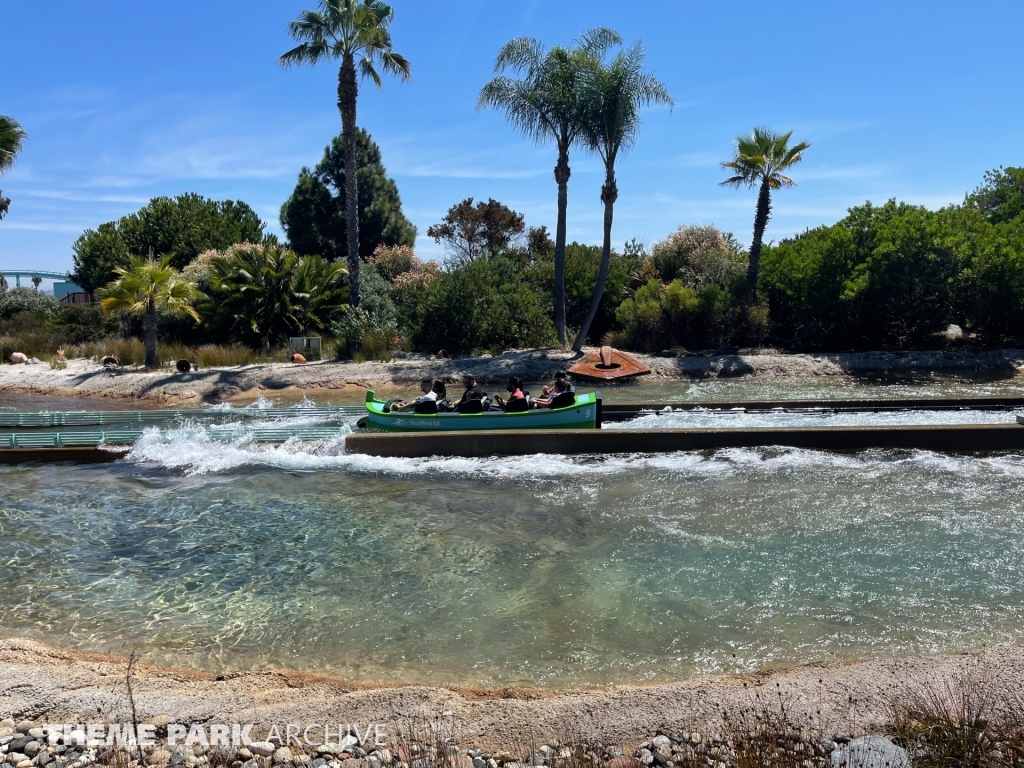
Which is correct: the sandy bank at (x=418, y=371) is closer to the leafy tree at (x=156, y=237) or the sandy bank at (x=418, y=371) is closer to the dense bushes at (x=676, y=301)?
the dense bushes at (x=676, y=301)

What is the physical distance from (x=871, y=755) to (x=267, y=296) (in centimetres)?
2685

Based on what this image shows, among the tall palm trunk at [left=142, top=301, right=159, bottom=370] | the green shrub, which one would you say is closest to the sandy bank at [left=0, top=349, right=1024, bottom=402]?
the tall palm trunk at [left=142, top=301, right=159, bottom=370]

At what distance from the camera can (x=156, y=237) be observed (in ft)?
131

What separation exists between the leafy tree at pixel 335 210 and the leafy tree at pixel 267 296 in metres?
17.8

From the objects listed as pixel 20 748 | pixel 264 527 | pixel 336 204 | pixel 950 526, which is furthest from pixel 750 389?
pixel 336 204

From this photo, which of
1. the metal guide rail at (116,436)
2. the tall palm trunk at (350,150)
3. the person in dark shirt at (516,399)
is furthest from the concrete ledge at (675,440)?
the tall palm trunk at (350,150)

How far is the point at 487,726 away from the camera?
4887mm

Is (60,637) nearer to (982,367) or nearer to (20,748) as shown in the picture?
(20,748)

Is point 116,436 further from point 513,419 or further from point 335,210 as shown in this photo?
point 335,210

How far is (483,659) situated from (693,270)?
94.6 ft

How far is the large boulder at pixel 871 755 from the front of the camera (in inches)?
159

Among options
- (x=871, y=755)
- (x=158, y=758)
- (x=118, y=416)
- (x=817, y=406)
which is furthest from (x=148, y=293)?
(x=871, y=755)

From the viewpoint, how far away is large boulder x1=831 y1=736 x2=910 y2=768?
13.2 feet

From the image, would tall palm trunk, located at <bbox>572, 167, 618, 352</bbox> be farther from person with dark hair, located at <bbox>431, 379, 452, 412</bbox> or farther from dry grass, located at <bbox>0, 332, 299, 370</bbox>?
person with dark hair, located at <bbox>431, 379, 452, 412</bbox>
